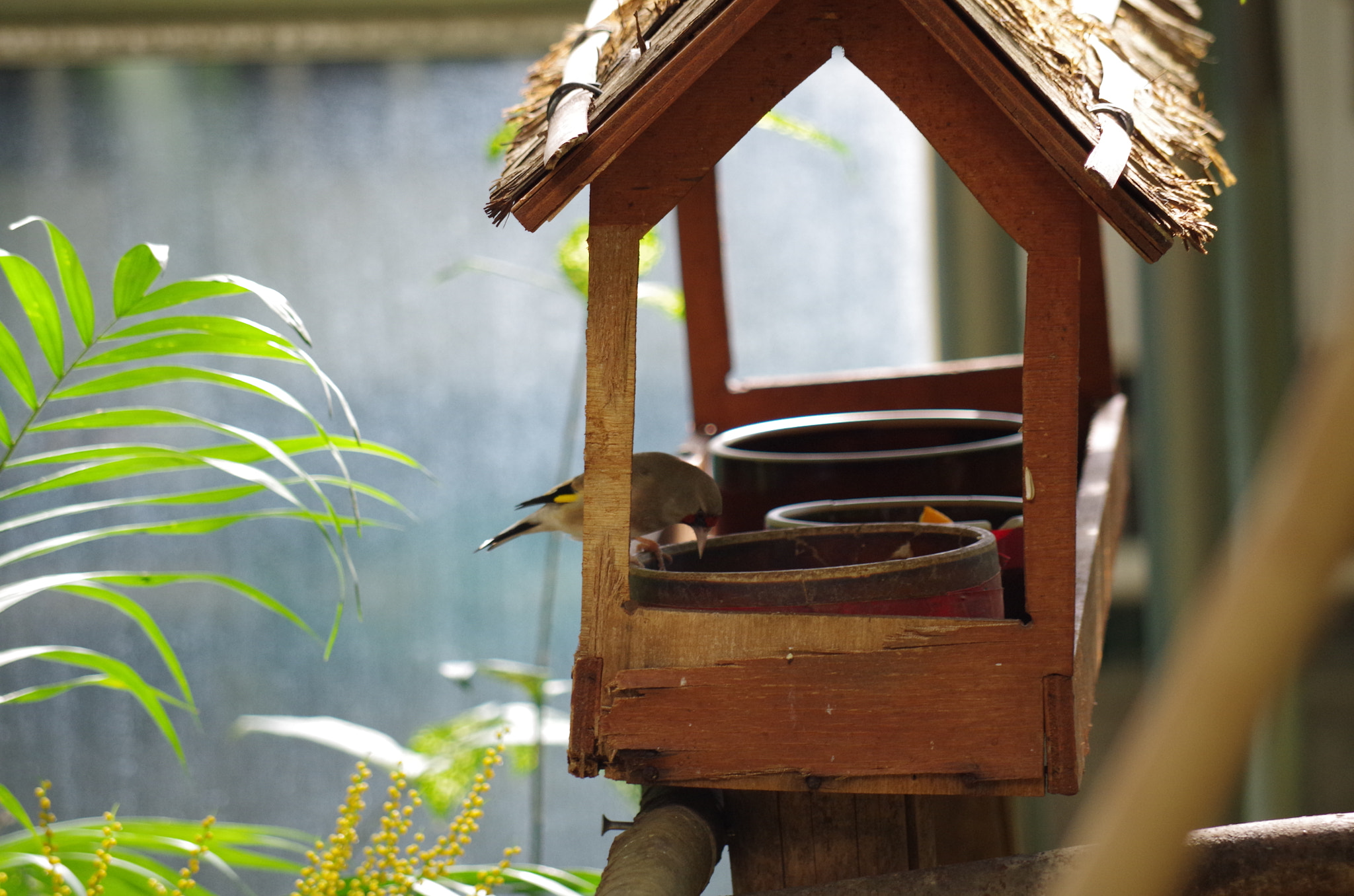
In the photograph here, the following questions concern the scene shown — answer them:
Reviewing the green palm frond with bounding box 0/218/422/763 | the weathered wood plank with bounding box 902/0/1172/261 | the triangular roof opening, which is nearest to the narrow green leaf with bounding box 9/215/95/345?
the green palm frond with bounding box 0/218/422/763

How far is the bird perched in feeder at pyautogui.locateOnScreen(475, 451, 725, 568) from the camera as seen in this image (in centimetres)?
75

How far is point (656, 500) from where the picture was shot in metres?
0.76

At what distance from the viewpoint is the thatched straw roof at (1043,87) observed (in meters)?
0.49

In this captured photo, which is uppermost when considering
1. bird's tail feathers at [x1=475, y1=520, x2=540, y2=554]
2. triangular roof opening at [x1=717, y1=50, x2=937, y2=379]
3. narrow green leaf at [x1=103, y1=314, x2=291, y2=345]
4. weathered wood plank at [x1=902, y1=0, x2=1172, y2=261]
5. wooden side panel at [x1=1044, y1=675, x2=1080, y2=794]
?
triangular roof opening at [x1=717, y1=50, x2=937, y2=379]

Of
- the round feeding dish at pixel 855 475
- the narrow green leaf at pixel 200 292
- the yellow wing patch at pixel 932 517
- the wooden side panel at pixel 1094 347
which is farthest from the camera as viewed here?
the wooden side panel at pixel 1094 347

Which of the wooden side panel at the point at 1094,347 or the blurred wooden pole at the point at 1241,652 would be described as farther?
the wooden side panel at the point at 1094,347

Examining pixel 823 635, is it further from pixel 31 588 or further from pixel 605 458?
pixel 31 588

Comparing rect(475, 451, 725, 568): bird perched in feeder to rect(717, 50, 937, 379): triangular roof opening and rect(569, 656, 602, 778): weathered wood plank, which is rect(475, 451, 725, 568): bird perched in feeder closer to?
rect(569, 656, 602, 778): weathered wood plank

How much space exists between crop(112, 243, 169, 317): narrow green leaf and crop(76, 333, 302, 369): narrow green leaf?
2 cm

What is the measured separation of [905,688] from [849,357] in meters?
1.42

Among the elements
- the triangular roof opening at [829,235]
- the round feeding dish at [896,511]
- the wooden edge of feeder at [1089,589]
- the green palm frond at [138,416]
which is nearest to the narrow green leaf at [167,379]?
the green palm frond at [138,416]

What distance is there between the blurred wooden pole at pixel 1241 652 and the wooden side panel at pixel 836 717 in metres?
0.35

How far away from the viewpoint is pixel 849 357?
1936 mm

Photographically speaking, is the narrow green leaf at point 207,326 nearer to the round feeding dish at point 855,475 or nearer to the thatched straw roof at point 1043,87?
the thatched straw roof at point 1043,87
